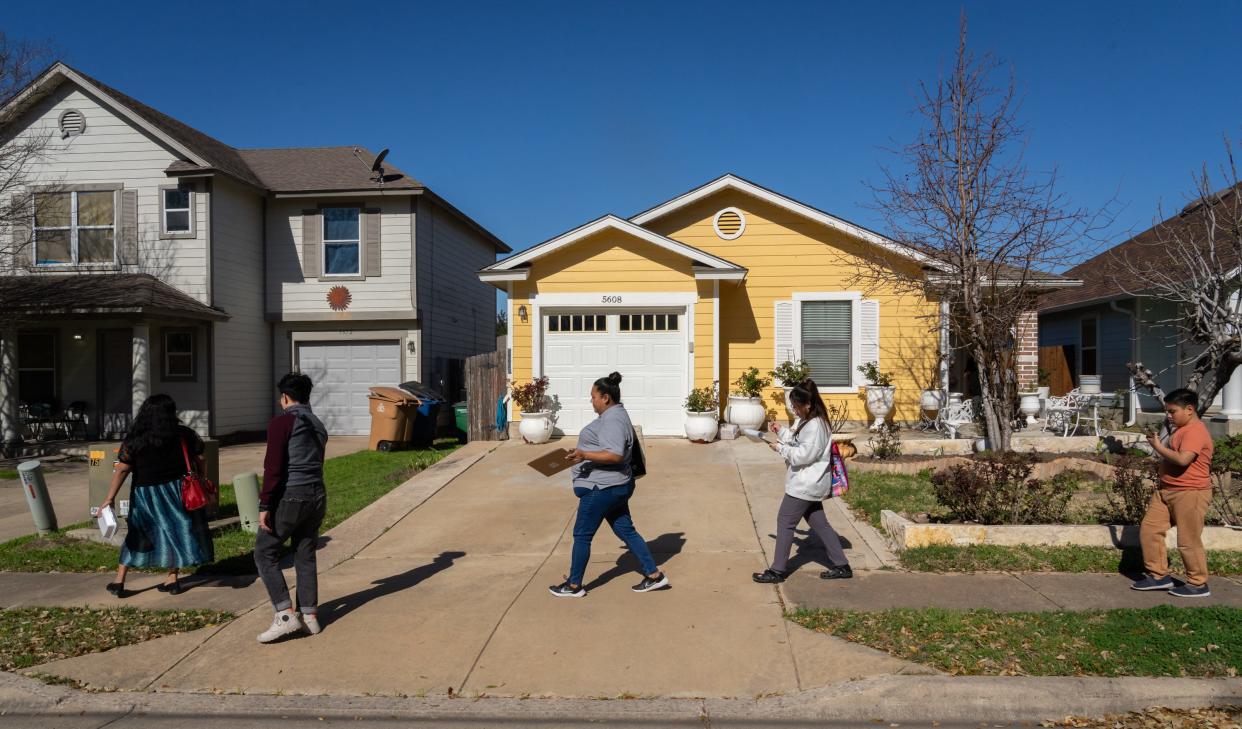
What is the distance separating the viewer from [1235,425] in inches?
562

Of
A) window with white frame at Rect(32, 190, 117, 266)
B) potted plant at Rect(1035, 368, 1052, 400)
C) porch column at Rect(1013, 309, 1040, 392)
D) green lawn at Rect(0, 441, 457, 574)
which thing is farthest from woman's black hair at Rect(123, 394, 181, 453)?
potted plant at Rect(1035, 368, 1052, 400)

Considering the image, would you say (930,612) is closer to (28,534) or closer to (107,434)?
(28,534)

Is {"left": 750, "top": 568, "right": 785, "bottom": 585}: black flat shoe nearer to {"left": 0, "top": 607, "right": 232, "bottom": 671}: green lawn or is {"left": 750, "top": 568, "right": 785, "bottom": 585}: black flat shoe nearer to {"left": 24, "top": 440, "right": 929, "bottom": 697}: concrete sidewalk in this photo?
{"left": 24, "top": 440, "right": 929, "bottom": 697}: concrete sidewalk

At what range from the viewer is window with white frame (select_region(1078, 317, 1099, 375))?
66.7 feet

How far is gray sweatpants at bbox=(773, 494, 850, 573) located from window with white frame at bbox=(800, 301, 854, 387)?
908 centimetres

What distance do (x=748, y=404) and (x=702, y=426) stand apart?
3.94ft

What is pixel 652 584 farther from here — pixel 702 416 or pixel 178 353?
pixel 178 353

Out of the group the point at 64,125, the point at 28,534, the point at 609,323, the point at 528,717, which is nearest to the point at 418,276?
the point at 609,323

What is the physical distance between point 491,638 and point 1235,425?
46.2 feet

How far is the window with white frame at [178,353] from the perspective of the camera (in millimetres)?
17609

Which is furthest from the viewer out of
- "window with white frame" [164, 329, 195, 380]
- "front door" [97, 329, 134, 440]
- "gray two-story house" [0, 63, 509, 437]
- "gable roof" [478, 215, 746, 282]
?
"front door" [97, 329, 134, 440]

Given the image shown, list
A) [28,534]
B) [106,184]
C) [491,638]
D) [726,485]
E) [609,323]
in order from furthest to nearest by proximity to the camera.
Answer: [106,184], [609,323], [726,485], [28,534], [491,638]

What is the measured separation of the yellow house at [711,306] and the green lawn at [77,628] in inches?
344

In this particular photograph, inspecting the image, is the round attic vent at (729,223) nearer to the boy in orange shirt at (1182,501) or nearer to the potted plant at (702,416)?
the potted plant at (702,416)
